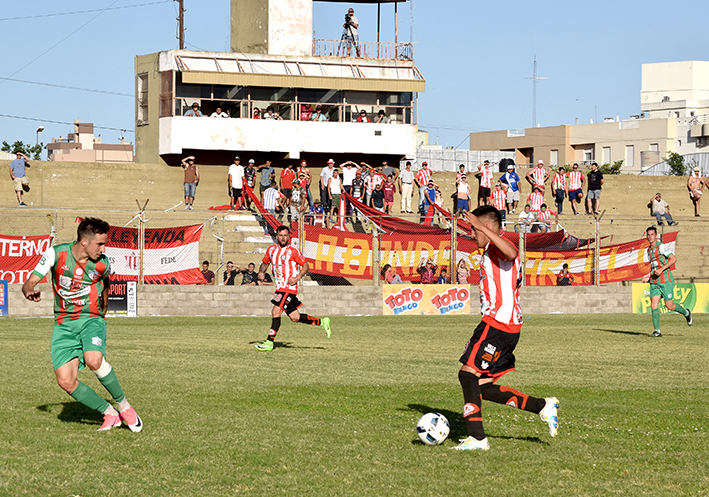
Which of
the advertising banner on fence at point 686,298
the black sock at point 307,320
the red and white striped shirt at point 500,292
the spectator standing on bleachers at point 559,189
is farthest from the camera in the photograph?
the spectator standing on bleachers at point 559,189

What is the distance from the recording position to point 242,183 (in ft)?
100

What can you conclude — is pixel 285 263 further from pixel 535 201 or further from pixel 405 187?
pixel 535 201

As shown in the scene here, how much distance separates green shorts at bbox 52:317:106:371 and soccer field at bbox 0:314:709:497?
2.18 feet

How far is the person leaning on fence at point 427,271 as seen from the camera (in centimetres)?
2547

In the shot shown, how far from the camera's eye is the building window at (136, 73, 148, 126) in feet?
131

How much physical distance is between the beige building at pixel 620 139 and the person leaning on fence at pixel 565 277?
2559 inches

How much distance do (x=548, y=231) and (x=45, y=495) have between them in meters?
24.0

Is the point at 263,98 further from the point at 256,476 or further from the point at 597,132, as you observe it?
the point at 597,132

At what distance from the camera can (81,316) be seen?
7375 mm

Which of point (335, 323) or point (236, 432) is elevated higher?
point (236, 432)

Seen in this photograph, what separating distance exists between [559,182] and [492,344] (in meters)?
28.2

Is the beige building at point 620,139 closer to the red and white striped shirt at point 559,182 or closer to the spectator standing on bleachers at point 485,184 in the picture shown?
the red and white striped shirt at point 559,182

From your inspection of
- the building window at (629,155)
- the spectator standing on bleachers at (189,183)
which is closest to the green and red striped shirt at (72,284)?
the spectator standing on bleachers at (189,183)

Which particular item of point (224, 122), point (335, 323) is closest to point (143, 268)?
point (335, 323)
